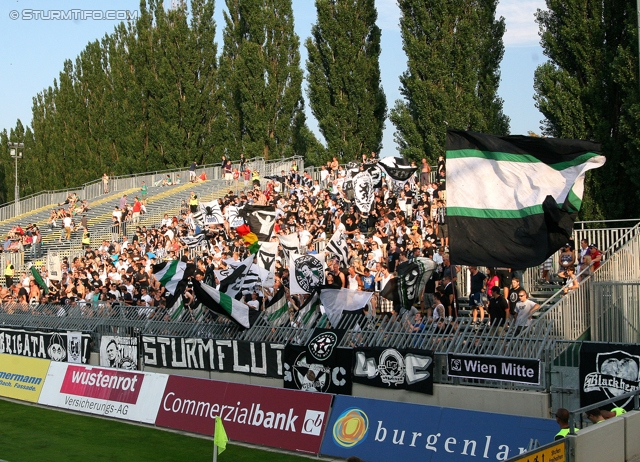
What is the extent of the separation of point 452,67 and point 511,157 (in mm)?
21942

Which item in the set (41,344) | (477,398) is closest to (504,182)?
(477,398)

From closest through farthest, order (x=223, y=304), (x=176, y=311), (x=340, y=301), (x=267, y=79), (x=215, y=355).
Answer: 1. (x=340, y=301)
2. (x=223, y=304)
3. (x=215, y=355)
4. (x=176, y=311)
5. (x=267, y=79)

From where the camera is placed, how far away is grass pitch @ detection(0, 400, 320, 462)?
15406mm

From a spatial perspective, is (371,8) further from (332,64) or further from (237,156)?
(237,156)

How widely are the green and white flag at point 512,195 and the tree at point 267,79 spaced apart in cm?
3621

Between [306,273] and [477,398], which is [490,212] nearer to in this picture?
[477,398]

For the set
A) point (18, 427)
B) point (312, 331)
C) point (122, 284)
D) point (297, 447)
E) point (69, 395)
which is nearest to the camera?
point (297, 447)

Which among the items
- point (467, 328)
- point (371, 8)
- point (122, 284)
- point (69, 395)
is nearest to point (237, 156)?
point (371, 8)

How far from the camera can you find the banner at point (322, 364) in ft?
55.3

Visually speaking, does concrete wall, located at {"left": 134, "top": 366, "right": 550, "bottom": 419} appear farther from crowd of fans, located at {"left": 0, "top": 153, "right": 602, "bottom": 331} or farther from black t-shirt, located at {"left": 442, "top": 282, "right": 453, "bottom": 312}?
black t-shirt, located at {"left": 442, "top": 282, "right": 453, "bottom": 312}

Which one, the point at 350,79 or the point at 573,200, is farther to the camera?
the point at 350,79

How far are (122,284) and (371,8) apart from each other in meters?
20.5

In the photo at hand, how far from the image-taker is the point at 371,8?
41250 millimetres

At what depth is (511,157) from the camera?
13.5 metres
